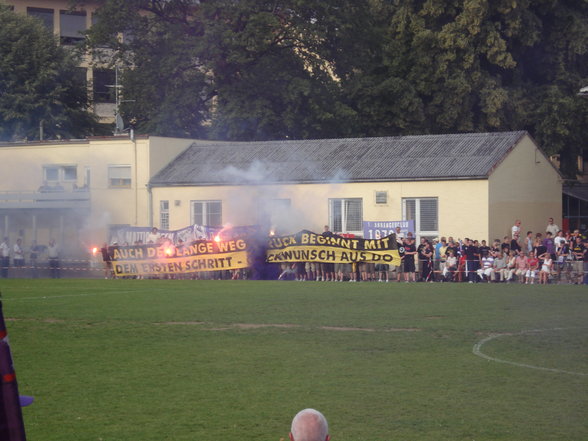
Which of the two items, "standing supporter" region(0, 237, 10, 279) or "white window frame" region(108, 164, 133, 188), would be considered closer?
"standing supporter" region(0, 237, 10, 279)

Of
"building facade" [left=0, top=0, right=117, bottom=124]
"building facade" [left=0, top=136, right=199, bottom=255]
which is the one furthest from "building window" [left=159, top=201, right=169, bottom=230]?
"building facade" [left=0, top=0, right=117, bottom=124]

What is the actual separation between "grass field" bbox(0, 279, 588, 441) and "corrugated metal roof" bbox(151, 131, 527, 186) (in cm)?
1409

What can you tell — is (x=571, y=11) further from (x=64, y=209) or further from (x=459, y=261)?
(x=64, y=209)

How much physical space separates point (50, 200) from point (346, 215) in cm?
1546

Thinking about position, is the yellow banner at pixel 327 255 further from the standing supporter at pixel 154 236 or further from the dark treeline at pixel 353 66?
the dark treeline at pixel 353 66

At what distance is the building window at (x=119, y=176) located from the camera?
157ft

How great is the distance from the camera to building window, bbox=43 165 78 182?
5028 cm

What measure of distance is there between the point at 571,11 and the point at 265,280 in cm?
2402

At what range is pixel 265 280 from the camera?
1458 inches

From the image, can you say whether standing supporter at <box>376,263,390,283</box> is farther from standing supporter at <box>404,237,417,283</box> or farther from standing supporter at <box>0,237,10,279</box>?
standing supporter at <box>0,237,10,279</box>

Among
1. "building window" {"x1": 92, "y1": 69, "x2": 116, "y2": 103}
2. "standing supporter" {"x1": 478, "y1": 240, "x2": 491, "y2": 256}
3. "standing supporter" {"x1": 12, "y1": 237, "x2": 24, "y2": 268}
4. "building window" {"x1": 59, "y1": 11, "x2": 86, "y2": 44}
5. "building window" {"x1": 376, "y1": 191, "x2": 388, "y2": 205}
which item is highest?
"building window" {"x1": 59, "y1": 11, "x2": 86, "y2": 44}

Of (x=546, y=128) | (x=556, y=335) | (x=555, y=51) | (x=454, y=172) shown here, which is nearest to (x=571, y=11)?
(x=555, y=51)

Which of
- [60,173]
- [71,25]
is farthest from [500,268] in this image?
[71,25]

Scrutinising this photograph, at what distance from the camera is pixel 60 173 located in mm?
50562
